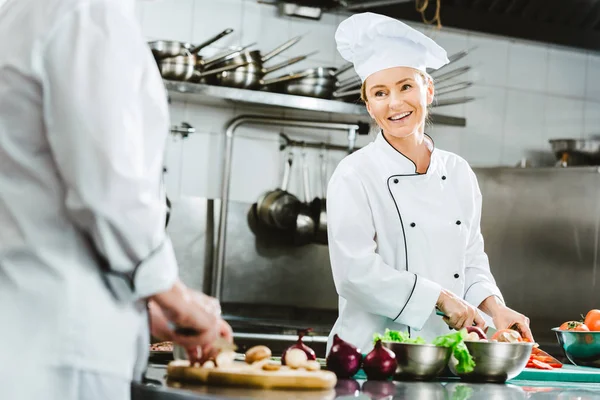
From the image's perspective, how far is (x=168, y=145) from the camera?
4383mm

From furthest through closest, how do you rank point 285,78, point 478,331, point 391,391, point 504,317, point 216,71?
1. point 285,78
2. point 216,71
3. point 504,317
4. point 478,331
5. point 391,391

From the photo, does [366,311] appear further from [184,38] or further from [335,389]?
[184,38]

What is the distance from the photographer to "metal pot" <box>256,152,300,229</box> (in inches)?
174

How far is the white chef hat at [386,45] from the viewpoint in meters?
2.55

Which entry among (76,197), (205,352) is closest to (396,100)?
(205,352)

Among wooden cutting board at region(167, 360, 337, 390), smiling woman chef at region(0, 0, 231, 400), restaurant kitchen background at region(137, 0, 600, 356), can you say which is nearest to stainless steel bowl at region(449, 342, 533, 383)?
wooden cutting board at region(167, 360, 337, 390)

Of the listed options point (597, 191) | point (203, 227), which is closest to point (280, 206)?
point (203, 227)

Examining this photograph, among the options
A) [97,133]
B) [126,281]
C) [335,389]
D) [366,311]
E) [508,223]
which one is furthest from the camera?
[508,223]

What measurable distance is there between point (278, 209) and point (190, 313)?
3.02 m

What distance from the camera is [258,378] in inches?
61.2

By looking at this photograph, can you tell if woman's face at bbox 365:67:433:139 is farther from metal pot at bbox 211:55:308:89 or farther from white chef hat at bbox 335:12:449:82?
metal pot at bbox 211:55:308:89

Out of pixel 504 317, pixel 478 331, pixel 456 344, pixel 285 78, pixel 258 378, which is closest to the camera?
pixel 258 378

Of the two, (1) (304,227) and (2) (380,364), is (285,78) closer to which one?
(1) (304,227)

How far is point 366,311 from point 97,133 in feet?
4.54
